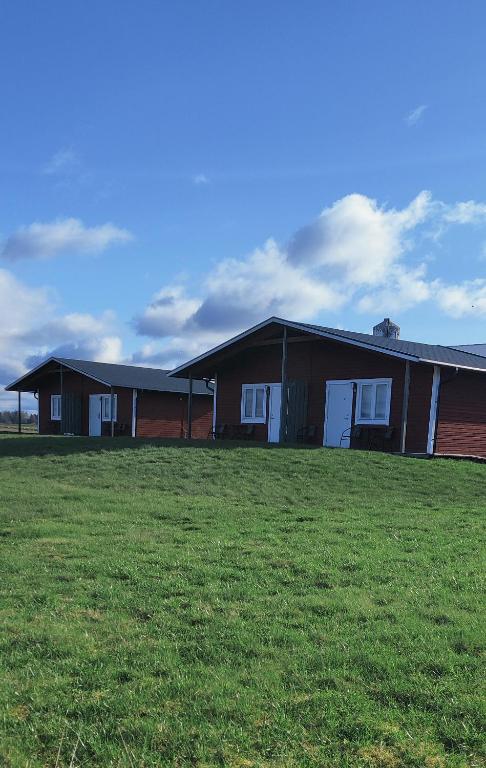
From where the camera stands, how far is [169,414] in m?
30.9

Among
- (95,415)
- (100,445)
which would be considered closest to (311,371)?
(100,445)

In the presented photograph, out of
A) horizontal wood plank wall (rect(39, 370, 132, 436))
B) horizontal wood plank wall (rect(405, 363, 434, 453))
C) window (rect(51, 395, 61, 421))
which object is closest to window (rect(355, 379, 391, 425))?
horizontal wood plank wall (rect(405, 363, 434, 453))

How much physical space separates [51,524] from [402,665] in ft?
19.0

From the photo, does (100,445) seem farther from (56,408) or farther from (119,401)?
(56,408)

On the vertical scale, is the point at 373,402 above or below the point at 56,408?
above

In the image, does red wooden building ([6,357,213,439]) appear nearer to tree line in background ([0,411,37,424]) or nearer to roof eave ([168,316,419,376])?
roof eave ([168,316,419,376])

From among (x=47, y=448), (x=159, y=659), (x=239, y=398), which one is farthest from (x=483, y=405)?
(x=159, y=659)

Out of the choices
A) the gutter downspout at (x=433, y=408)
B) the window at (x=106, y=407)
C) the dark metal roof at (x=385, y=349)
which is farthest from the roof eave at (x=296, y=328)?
the window at (x=106, y=407)

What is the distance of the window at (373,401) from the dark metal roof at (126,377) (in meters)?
11.5

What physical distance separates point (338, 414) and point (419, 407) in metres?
3.01

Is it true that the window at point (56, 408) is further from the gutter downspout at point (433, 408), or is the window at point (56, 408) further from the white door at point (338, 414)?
the gutter downspout at point (433, 408)

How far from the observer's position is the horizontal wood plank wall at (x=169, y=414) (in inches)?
1176

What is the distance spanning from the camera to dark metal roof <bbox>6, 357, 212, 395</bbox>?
29344 millimetres

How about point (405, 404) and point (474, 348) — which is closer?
point (405, 404)
